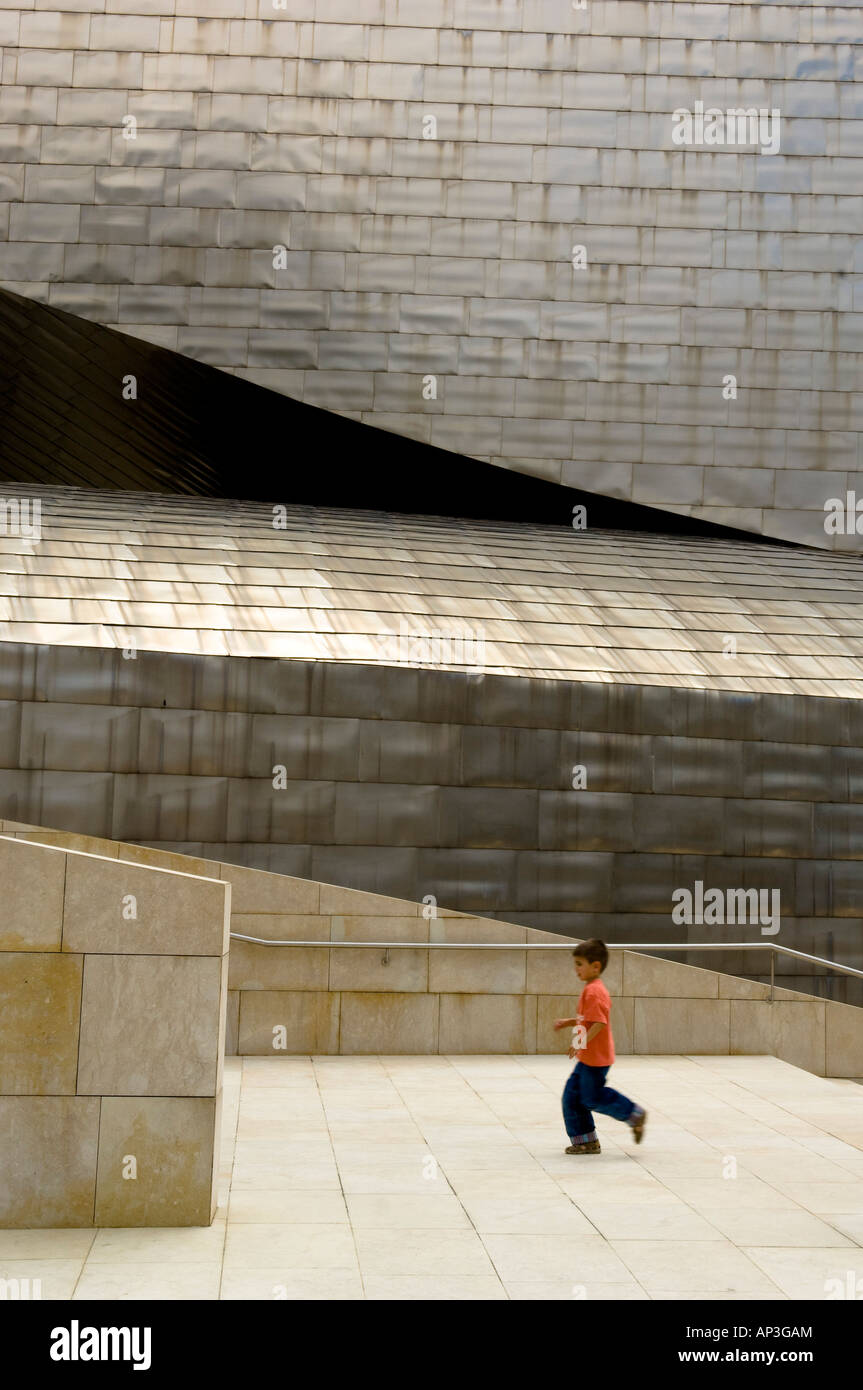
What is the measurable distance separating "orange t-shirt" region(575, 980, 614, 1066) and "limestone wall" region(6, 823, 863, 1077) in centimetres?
485

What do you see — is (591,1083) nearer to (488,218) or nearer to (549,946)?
(549,946)

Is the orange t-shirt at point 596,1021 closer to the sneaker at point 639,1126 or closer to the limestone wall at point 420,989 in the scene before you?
the sneaker at point 639,1126

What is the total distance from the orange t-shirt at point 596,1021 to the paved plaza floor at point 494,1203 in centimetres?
75

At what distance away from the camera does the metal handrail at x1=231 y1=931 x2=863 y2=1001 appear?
1396cm

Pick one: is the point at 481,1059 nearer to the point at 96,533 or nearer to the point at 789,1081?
the point at 789,1081

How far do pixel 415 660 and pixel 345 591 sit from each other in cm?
202

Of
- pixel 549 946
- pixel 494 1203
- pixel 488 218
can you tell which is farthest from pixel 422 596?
pixel 494 1203

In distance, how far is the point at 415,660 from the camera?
50.4 feet

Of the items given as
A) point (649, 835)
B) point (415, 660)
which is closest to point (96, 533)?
point (415, 660)

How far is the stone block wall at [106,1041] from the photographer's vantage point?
7215 mm
